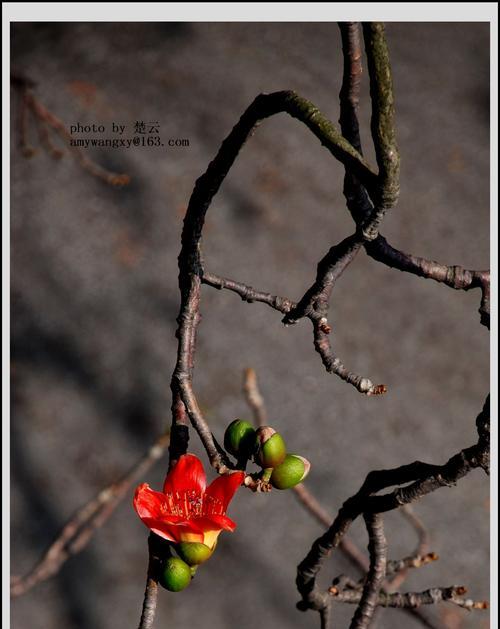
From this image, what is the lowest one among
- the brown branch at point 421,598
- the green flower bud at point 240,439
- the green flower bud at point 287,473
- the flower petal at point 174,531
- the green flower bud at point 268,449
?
the brown branch at point 421,598

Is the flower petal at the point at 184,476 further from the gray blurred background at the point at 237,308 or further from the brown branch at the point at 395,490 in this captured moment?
the gray blurred background at the point at 237,308

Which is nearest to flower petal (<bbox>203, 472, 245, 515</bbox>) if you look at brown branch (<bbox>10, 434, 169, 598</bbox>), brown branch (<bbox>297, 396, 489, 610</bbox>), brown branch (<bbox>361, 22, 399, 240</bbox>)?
brown branch (<bbox>297, 396, 489, 610</bbox>)

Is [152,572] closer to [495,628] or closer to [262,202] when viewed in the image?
[495,628]

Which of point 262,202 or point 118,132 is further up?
point 118,132

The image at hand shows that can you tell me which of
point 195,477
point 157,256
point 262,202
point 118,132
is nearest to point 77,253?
point 157,256

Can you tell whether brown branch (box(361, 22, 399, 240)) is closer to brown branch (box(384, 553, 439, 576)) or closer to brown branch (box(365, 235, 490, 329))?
brown branch (box(365, 235, 490, 329))

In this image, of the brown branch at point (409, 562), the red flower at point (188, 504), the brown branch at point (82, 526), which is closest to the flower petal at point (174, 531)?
the red flower at point (188, 504)

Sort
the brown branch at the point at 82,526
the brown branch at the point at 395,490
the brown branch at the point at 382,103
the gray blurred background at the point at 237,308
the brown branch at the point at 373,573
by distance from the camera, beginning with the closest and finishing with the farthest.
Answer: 1. the brown branch at the point at 382,103
2. the brown branch at the point at 395,490
3. the brown branch at the point at 373,573
4. the brown branch at the point at 82,526
5. the gray blurred background at the point at 237,308
